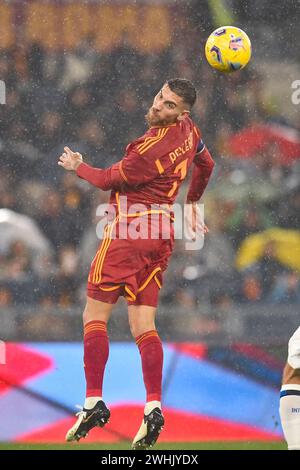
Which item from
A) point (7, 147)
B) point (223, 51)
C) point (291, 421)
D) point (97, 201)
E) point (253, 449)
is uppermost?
point (7, 147)

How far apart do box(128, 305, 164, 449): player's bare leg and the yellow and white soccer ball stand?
1545mm

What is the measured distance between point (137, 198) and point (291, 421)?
5.01ft

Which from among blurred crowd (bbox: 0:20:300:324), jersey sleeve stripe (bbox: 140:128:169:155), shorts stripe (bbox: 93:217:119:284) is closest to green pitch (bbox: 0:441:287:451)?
blurred crowd (bbox: 0:20:300:324)

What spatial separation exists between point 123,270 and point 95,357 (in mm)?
519

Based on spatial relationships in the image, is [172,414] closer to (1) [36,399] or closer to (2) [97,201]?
(1) [36,399]

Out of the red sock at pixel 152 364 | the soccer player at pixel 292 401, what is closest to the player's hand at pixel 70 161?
the red sock at pixel 152 364

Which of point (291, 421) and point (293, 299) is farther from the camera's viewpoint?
point (293, 299)

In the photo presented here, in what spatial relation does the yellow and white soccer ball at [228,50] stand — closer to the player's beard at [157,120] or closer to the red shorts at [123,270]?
the player's beard at [157,120]

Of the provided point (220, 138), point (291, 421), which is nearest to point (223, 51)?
point (291, 421)

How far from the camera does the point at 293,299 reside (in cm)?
1014

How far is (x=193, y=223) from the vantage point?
6801mm

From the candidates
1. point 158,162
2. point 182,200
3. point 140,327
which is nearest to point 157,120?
point 158,162

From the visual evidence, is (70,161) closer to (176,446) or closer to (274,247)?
(176,446)

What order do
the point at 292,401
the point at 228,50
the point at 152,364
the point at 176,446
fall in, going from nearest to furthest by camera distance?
the point at 292,401 < the point at 152,364 < the point at 228,50 < the point at 176,446
